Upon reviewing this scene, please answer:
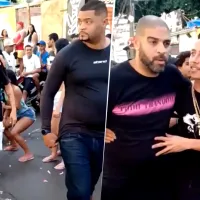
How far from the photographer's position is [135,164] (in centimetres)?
198

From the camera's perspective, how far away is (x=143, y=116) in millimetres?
1926

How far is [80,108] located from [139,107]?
0.96m

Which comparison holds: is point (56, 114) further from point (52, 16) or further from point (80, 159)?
point (52, 16)

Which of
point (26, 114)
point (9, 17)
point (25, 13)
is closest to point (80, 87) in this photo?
point (25, 13)

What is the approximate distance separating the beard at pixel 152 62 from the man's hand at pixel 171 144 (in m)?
0.28

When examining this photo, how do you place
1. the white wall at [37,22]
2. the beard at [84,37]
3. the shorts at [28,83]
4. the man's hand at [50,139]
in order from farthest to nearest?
the shorts at [28,83] < the white wall at [37,22] < the man's hand at [50,139] < the beard at [84,37]

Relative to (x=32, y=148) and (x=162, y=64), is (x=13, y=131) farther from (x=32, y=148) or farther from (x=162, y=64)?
(x=162, y=64)

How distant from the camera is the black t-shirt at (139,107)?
1.88 m

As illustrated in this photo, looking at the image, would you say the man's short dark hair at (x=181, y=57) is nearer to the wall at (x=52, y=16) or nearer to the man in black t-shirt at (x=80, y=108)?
the man in black t-shirt at (x=80, y=108)

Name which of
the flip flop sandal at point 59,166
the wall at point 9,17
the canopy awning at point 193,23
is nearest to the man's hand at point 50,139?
the canopy awning at point 193,23

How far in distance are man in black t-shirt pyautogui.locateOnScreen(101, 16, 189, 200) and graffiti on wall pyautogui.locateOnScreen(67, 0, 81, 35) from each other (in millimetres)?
740

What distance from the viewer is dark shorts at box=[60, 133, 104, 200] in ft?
9.37

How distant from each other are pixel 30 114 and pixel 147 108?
3624 millimetres

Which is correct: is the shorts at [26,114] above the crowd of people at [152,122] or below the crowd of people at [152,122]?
below
